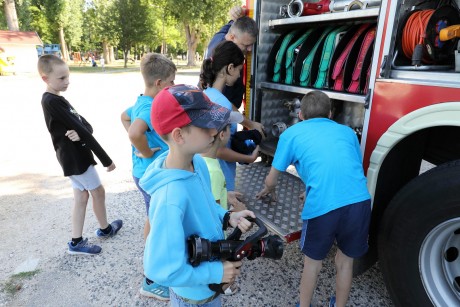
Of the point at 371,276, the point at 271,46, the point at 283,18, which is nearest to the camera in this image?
the point at 371,276

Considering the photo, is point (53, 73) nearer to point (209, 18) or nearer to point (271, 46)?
point (271, 46)

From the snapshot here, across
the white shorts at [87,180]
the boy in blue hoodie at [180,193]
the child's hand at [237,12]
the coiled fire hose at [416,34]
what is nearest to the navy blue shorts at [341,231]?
the boy in blue hoodie at [180,193]

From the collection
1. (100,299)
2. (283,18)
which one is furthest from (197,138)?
(283,18)

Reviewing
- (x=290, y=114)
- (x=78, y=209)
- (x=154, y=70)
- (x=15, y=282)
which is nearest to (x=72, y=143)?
(x=78, y=209)

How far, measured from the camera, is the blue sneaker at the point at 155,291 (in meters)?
2.43

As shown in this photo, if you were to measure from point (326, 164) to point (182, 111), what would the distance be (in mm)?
1039

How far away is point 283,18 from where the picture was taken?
335cm

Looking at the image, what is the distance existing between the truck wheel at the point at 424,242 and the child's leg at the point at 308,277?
16.7 inches

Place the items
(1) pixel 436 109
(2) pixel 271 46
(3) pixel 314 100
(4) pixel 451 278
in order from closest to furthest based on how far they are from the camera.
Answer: (1) pixel 436 109 → (4) pixel 451 278 → (3) pixel 314 100 → (2) pixel 271 46

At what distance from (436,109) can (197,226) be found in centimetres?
140

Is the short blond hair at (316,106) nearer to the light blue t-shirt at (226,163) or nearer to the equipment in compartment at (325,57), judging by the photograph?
the light blue t-shirt at (226,163)

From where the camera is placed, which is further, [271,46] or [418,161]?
[271,46]

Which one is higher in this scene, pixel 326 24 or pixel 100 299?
pixel 326 24

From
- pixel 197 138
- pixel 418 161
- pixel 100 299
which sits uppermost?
pixel 197 138
